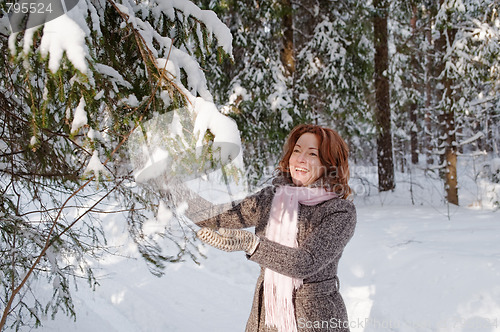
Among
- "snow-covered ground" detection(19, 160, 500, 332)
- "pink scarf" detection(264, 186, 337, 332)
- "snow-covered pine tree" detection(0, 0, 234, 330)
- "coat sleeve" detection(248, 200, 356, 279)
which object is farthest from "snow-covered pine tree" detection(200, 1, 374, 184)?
"coat sleeve" detection(248, 200, 356, 279)

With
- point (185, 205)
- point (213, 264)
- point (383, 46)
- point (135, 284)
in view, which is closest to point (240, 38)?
point (383, 46)

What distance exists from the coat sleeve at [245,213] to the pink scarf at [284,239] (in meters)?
0.12

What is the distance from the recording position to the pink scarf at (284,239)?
188 cm

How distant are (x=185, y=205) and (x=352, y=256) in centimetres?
421

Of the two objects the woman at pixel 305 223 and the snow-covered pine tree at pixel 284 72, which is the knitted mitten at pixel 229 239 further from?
the snow-covered pine tree at pixel 284 72

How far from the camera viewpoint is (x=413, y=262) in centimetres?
456

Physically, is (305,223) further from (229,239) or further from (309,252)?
(229,239)

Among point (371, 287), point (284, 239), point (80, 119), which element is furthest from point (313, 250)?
point (371, 287)

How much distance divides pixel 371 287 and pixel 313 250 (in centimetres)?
323

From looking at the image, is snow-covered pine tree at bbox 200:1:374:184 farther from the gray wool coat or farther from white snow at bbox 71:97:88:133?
white snow at bbox 71:97:88:133

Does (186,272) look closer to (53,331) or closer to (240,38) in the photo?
(53,331)

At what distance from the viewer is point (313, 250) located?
1.62 meters

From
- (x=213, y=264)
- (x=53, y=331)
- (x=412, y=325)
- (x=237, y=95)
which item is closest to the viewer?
(x=412, y=325)

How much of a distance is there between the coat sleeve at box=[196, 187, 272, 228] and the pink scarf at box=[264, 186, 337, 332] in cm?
12
